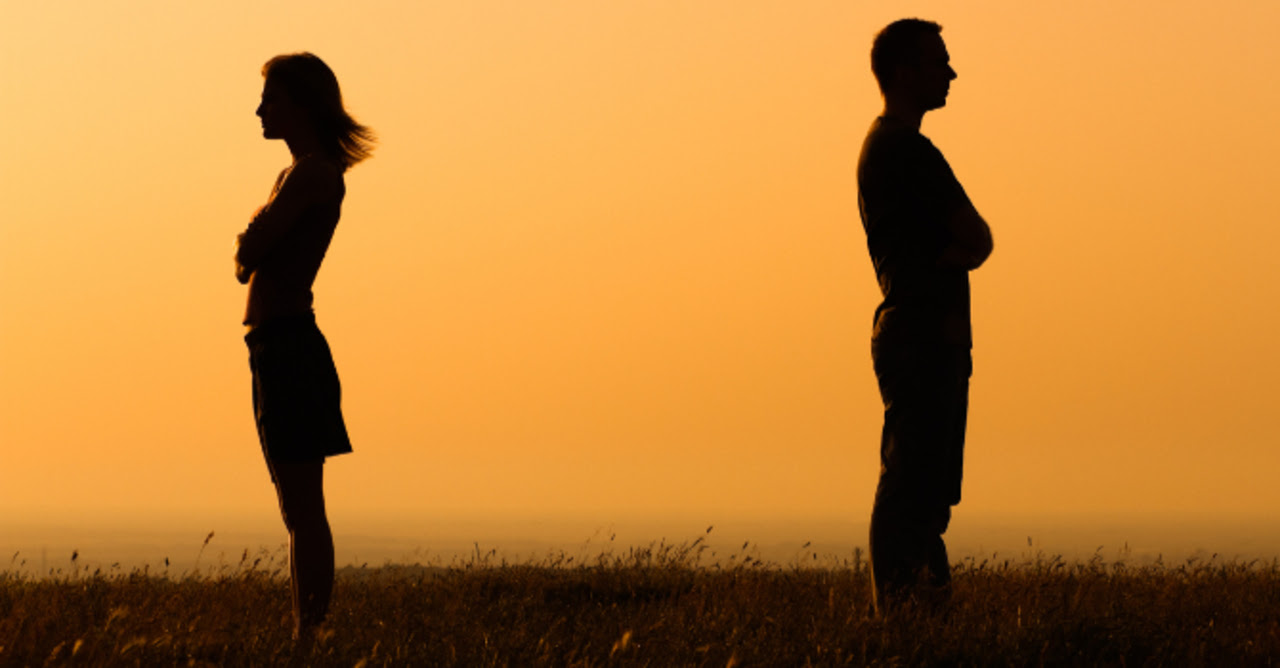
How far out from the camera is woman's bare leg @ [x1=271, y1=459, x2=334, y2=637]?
17.7ft

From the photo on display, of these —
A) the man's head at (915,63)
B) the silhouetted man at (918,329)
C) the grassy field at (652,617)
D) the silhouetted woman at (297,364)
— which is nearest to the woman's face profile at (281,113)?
the silhouetted woman at (297,364)

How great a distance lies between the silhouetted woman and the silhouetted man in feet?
7.76

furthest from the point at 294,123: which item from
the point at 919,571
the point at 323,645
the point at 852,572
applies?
the point at 852,572

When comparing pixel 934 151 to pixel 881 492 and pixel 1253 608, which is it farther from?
pixel 1253 608

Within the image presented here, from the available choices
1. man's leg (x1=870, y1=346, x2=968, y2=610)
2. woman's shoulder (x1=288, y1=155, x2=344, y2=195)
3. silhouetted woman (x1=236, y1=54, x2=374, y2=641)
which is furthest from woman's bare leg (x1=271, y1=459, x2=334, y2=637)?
man's leg (x1=870, y1=346, x2=968, y2=610)

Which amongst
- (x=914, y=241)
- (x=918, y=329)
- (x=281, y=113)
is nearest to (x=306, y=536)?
(x=281, y=113)

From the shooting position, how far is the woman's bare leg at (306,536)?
539 centimetres

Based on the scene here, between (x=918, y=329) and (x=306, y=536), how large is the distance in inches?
107

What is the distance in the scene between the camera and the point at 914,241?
233 inches

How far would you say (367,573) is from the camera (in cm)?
938

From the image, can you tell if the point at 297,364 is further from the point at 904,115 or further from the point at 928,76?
the point at 928,76

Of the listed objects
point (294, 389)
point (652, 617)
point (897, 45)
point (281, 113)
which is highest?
point (897, 45)

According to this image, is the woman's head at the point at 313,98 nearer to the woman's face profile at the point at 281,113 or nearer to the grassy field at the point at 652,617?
the woman's face profile at the point at 281,113

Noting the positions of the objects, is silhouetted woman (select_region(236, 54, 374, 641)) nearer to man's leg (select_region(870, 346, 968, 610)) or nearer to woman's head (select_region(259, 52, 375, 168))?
woman's head (select_region(259, 52, 375, 168))
